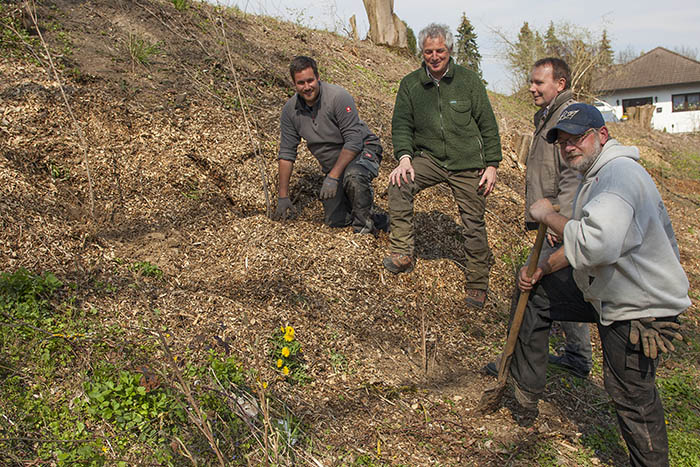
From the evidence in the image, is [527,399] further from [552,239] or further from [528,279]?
[552,239]

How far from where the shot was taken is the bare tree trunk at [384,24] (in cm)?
1157

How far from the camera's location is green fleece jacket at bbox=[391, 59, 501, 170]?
4383mm

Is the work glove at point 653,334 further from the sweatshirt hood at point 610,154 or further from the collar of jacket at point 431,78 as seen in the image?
the collar of jacket at point 431,78

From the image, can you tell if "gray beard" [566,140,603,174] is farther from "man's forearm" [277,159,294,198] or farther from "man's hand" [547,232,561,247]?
"man's forearm" [277,159,294,198]

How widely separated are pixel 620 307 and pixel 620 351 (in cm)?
23

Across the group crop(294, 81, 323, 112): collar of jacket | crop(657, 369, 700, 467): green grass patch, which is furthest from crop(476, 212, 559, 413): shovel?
crop(294, 81, 323, 112): collar of jacket

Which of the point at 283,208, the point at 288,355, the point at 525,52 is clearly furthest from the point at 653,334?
the point at 525,52

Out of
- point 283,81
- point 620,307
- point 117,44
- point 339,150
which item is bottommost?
point 620,307

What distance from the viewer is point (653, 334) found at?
7.65 feet

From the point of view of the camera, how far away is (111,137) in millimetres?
4992

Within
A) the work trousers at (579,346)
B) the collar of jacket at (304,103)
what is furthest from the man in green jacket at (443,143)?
the work trousers at (579,346)

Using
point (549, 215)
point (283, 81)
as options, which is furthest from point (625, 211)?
point (283, 81)

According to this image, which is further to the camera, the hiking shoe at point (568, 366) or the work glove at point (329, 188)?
the work glove at point (329, 188)

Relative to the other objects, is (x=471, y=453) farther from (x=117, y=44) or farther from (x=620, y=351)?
(x=117, y=44)
